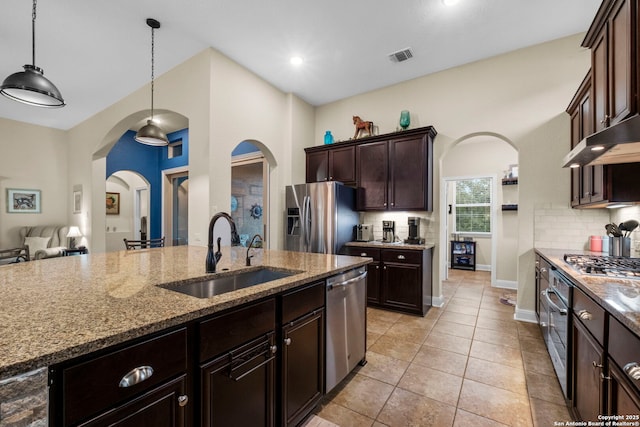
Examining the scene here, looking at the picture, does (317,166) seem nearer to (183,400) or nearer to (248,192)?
(248,192)

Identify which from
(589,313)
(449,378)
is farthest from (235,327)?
(449,378)

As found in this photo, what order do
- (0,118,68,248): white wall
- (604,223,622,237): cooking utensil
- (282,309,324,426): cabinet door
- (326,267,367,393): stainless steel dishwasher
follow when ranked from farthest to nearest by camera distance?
(0,118,68,248): white wall < (604,223,622,237): cooking utensil < (326,267,367,393): stainless steel dishwasher < (282,309,324,426): cabinet door

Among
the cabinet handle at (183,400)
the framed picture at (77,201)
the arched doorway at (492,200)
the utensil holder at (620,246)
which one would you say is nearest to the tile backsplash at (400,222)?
the arched doorway at (492,200)

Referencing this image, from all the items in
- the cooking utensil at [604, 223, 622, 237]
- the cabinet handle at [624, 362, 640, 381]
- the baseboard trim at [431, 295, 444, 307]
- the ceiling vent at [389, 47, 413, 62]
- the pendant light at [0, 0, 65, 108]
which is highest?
the ceiling vent at [389, 47, 413, 62]

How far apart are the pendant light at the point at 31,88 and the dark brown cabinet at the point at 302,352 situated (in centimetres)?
263

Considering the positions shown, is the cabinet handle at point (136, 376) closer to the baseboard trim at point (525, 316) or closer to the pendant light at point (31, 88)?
the pendant light at point (31, 88)

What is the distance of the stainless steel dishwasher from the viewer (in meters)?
1.87

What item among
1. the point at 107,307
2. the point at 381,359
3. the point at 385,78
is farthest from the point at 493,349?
the point at 385,78

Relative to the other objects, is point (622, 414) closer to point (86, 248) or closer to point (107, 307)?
point (107, 307)

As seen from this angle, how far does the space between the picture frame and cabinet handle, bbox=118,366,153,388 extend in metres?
8.31

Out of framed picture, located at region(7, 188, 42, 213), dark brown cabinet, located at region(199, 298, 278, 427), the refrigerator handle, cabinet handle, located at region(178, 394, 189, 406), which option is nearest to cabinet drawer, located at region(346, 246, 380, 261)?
the refrigerator handle

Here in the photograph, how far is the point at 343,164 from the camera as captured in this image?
4293 millimetres

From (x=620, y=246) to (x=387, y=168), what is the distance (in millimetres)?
2402

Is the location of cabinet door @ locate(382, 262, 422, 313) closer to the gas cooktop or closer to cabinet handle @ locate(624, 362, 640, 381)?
the gas cooktop
